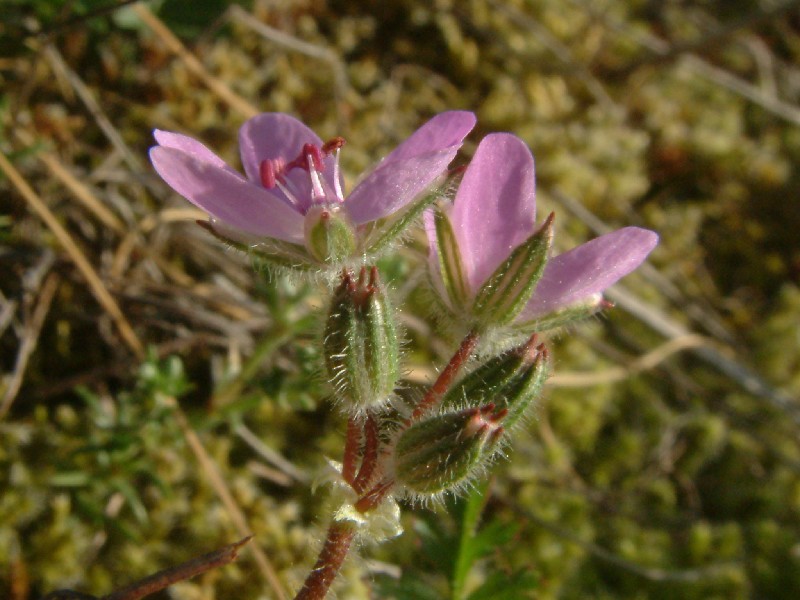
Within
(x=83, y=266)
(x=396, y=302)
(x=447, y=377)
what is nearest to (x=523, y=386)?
(x=447, y=377)

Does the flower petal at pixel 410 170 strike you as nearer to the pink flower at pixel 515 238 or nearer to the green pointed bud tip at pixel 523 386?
the pink flower at pixel 515 238

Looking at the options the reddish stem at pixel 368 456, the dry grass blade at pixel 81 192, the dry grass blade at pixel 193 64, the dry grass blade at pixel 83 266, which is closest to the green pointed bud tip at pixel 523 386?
the reddish stem at pixel 368 456

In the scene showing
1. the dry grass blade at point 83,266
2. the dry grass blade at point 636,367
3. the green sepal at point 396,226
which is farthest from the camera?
the dry grass blade at point 636,367

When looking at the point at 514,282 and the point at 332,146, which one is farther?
the point at 332,146

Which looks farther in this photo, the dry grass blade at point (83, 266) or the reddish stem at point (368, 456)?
the dry grass blade at point (83, 266)

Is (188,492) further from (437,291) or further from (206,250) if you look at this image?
(437,291)

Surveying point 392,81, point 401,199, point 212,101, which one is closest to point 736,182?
point 392,81

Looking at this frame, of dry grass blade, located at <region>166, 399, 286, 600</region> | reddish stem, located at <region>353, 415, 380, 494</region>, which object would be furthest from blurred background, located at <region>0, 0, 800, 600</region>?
reddish stem, located at <region>353, 415, 380, 494</region>

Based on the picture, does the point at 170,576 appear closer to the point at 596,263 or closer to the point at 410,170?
the point at 410,170
